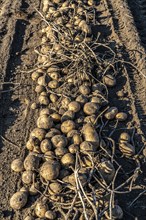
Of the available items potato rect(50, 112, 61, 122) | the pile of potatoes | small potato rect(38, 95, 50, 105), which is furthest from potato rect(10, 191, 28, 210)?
small potato rect(38, 95, 50, 105)

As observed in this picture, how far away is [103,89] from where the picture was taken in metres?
3.98

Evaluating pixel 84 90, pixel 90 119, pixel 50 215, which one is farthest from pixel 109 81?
pixel 50 215

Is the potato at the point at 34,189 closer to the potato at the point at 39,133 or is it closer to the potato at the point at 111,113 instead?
the potato at the point at 39,133

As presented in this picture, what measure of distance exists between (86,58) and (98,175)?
1.57 metres

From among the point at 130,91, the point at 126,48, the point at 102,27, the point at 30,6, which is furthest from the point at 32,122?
the point at 30,6

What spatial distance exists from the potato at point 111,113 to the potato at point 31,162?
893 millimetres

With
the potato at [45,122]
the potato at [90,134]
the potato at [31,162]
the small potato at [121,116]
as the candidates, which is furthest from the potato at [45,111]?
the small potato at [121,116]

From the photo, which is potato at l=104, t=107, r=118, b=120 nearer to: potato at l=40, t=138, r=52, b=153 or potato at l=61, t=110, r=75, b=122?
potato at l=61, t=110, r=75, b=122

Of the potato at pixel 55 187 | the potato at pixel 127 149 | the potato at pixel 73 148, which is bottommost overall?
the potato at pixel 55 187

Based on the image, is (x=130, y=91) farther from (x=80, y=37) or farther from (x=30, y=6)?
(x=30, y=6)

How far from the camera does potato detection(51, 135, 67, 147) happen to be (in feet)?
10.5

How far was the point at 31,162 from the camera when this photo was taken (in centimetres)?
312

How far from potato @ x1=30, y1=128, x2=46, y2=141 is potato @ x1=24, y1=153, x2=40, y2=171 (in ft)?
0.77

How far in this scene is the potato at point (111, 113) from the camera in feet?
11.9
